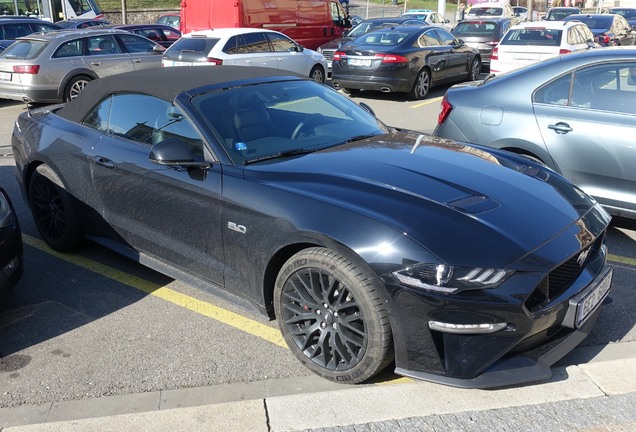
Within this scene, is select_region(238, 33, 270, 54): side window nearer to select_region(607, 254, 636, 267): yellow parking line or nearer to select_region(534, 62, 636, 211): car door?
select_region(534, 62, 636, 211): car door

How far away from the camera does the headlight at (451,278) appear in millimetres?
2881

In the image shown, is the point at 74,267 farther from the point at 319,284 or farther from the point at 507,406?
the point at 507,406

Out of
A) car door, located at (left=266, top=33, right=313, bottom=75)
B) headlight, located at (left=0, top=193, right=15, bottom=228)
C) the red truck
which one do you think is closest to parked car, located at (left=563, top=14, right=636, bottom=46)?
the red truck

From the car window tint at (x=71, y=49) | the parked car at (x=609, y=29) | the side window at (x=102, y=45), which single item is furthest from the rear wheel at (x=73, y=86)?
the parked car at (x=609, y=29)

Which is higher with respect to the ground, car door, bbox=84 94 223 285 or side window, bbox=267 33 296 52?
side window, bbox=267 33 296 52

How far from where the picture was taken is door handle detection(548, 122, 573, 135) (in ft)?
17.0

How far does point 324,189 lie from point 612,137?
285 cm

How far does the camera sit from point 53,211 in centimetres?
509

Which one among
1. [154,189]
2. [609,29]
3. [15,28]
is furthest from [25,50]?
[609,29]

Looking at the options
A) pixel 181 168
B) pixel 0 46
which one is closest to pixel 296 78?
pixel 181 168

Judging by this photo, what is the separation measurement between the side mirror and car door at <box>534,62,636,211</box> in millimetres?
3101

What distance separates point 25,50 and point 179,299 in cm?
1005

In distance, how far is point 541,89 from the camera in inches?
214

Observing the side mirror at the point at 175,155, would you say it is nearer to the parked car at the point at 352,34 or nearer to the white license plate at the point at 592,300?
the white license plate at the point at 592,300
